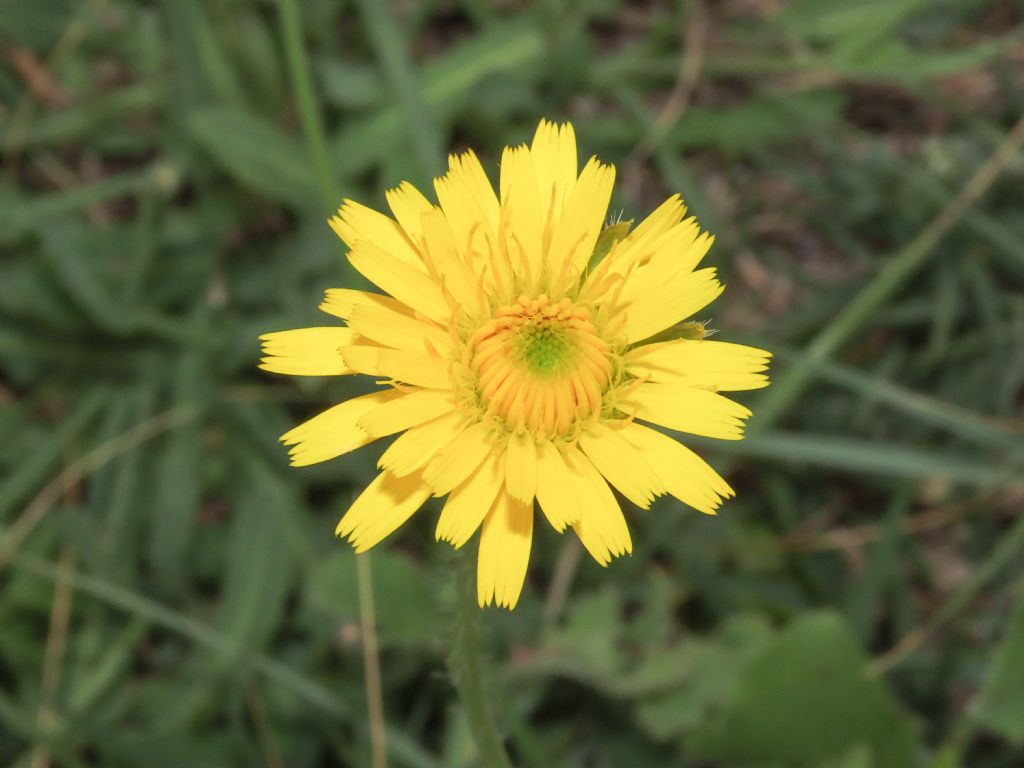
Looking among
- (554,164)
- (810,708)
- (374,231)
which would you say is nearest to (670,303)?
(554,164)

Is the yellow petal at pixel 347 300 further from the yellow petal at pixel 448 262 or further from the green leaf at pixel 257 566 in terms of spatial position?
the green leaf at pixel 257 566

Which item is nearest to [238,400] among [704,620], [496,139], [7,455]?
[7,455]

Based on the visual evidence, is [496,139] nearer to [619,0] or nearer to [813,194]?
[619,0]

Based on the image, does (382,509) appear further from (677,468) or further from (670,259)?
(670,259)

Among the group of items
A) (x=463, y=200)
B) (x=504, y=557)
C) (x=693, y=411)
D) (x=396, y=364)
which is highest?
(x=463, y=200)

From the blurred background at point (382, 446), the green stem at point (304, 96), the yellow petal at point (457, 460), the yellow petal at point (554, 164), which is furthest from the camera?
the blurred background at point (382, 446)

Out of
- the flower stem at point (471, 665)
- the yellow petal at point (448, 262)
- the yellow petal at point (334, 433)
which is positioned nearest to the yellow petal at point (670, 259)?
the yellow petal at point (448, 262)

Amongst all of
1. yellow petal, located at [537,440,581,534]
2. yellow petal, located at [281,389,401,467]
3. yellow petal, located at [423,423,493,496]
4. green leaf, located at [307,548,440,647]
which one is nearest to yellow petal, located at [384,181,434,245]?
yellow petal, located at [281,389,401,467]
